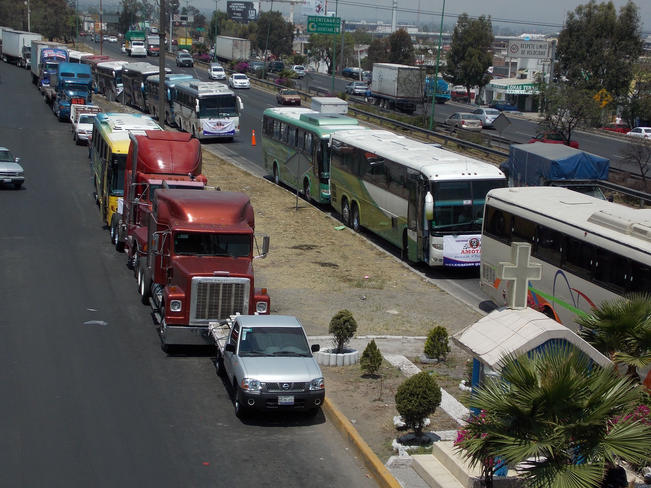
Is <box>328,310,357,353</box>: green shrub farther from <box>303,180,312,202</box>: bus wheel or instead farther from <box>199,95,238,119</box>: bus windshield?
<box>199,95,238,119</box>: bus windshield

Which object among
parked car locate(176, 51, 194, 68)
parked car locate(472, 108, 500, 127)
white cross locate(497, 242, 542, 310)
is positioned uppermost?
→ parked car locate(176, 51, 194, 68)

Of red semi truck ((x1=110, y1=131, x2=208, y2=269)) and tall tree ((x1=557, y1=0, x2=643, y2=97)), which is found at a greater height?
tall tree ((x1=557, y1=0, x2=643, y2=97))

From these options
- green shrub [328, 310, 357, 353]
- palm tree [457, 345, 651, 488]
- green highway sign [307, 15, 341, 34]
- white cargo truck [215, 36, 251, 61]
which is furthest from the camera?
white cargo truck [215, 36, 251, 61]

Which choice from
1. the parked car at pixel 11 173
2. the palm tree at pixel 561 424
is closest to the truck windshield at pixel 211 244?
the palm tree at pixel 561 424

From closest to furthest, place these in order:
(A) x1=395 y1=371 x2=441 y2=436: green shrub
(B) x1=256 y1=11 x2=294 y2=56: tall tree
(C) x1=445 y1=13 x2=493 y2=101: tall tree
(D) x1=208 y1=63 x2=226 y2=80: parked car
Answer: (A) x1=395 y1=371 x2=441 y2=436: green shrub, (C) x1=445 y1=13 x2=493 y2=101: tall tree, (D) x1=208 y1=63 x2=226 y2=80: parked car, (B) x1=256 y1=11 x2=294 y2=56: tall tree

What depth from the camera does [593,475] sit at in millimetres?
7961

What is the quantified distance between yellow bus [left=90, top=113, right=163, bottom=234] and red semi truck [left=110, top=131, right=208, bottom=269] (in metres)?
1.35

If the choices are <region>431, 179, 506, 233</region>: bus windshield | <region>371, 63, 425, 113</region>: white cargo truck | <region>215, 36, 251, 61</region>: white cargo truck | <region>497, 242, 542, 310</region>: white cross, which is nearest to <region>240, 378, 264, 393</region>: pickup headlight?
<region>497, 242, 542, 310</region>: white cross

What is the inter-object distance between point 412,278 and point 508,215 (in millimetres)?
4715

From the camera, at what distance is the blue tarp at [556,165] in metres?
29.9

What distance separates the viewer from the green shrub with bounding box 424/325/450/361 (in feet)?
55.5

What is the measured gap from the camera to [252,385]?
1377 cm

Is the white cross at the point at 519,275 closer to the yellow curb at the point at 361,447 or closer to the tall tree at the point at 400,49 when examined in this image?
the yellow curb at the point at 361,447

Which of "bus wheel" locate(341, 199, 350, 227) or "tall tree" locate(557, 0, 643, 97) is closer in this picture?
"bus wheel" locate(341, 199, 350, 227)
